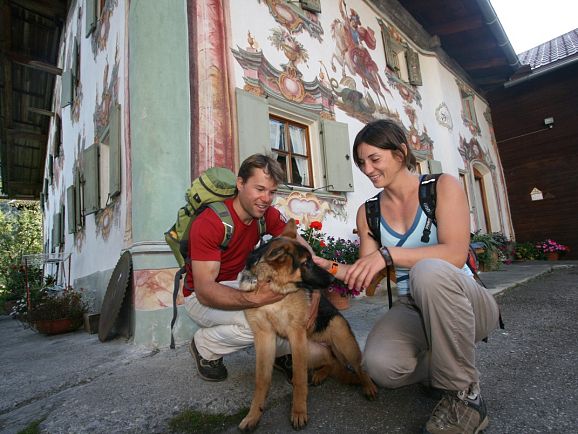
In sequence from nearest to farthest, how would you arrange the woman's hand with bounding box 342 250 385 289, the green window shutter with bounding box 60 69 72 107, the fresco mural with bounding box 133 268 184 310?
the woman's hand with bounding box 342 250 385 289 < the fresco mural with bounding box 133 268 184 310 < the green window shutter with bounding box 60 69 72 107

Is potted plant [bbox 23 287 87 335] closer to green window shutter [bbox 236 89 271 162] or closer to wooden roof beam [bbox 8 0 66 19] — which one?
green window shutter [bbox 236 89 271 162]

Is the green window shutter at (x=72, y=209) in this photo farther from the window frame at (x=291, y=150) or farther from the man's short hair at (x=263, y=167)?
the man's short hair at (x=263, y=167)

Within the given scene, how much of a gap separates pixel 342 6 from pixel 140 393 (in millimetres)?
8743

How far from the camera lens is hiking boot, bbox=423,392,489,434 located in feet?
4.97

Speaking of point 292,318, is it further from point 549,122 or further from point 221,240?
point 549,122

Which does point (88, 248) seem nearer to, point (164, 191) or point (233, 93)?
point (164, 191)

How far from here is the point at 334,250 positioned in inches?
220

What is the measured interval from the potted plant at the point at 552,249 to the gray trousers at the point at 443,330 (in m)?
12.8

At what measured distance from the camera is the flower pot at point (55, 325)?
5594 mm

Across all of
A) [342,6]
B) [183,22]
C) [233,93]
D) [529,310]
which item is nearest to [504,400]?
[529,310]

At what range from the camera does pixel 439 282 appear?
5.18 feet

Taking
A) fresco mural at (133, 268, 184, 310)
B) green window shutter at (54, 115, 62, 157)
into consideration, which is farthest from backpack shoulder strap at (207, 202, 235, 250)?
green window shutter at (54, 115, 62, 157)

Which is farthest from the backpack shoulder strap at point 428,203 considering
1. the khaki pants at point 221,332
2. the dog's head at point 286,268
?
the khaki pants at point 221,332

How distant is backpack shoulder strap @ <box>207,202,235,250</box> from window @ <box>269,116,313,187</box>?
11.4 feet
